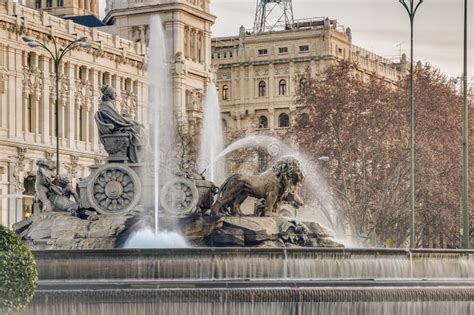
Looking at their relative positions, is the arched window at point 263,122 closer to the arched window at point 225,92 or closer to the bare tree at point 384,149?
the arched window at point 225,92

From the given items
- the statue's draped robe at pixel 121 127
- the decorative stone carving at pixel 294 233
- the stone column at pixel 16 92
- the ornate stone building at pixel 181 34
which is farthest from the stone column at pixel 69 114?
the decorative stone carving at pixel 294 233

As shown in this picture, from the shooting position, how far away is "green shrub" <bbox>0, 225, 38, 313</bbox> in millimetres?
22312

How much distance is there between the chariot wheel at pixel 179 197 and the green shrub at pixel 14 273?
9837 mm

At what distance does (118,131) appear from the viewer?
109ft

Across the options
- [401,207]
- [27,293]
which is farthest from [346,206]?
[27,293]

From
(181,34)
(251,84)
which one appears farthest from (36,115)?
(251,84)

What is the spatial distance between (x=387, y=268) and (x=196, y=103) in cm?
8107

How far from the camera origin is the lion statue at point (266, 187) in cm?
3291

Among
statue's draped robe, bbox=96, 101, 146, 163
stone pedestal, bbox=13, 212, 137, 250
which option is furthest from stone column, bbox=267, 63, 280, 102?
stone pedestal, bbox=13, 212, 137, 250

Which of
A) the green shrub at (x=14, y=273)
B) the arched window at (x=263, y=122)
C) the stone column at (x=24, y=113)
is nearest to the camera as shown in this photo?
the green shrub at (x=14, y=273)

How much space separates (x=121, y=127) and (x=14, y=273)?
1114 cm

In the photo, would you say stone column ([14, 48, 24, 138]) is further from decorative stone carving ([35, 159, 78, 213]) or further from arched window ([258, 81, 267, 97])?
arched window ([258, 81, 267, 97])

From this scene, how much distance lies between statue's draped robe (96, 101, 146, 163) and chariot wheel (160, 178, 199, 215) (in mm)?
1072

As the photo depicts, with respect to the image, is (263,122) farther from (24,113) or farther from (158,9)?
(24,113)
